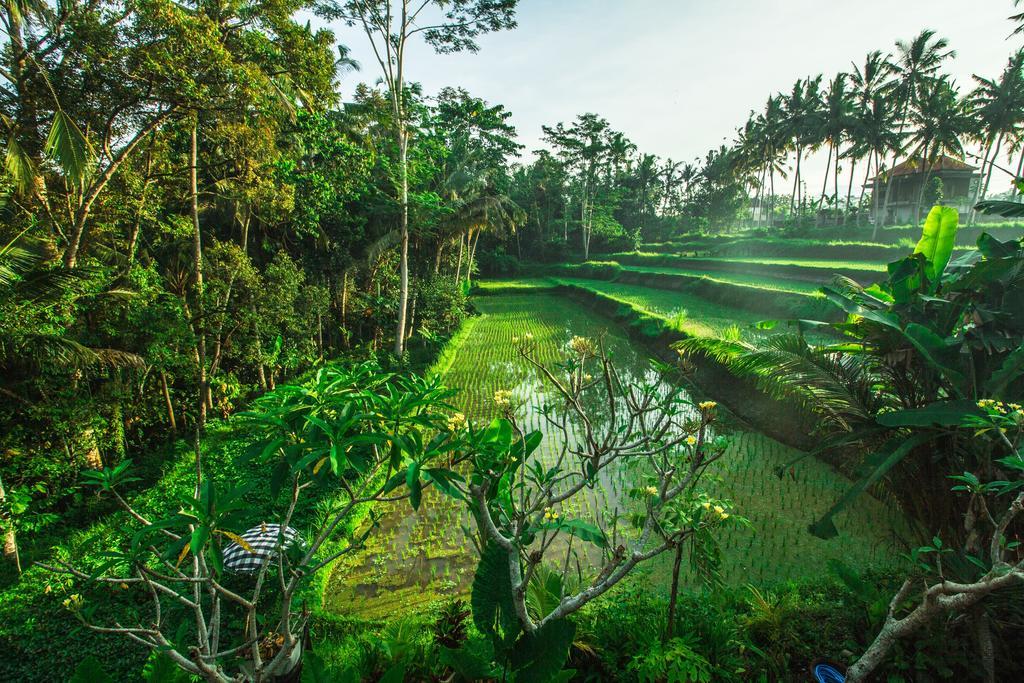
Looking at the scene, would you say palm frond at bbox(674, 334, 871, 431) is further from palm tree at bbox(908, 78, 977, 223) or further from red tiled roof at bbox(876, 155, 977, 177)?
red tiled roof at bbox(876, 155, 977, 177)

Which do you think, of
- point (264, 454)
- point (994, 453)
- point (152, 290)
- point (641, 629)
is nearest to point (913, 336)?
→ point (994, 453)

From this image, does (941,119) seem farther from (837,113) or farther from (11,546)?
(11,546)

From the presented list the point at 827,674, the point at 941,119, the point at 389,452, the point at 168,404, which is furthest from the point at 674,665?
the point at 941,119

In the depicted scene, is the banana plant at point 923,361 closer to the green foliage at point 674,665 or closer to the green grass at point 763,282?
the green foliage at point 674,665

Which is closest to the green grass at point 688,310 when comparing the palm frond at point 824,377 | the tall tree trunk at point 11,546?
the palm frond at point 824,377

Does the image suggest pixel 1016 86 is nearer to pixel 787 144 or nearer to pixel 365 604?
pixel 787 144

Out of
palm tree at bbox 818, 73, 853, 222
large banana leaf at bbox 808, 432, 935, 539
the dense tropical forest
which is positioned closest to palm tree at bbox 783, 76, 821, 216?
palm tree at bbox 818, 73, 853, 222

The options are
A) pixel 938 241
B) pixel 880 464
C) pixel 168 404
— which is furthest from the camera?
pixel 168 404
